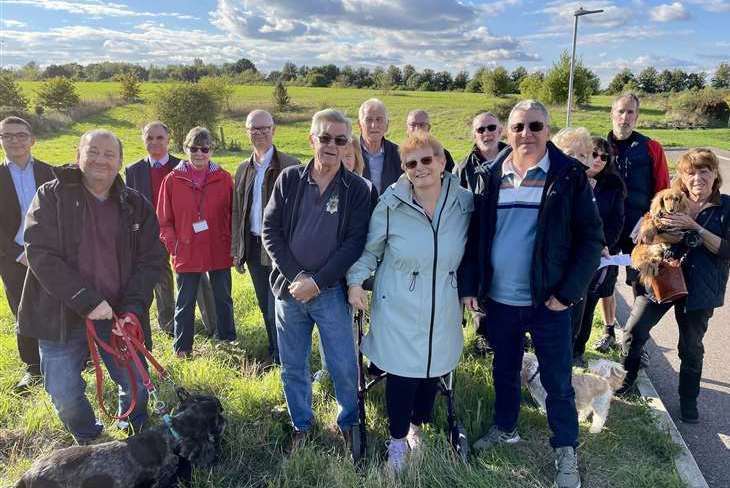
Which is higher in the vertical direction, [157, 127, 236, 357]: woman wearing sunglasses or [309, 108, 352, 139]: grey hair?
[309, 108, 352, 139]: grey hair

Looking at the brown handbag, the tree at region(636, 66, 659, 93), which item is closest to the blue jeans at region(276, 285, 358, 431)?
the brown handbag

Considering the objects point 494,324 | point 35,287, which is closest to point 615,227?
point 494,324

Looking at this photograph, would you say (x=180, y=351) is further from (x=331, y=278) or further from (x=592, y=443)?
(x=592, y=443)

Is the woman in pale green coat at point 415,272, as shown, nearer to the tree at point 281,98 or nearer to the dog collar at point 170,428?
the dog collar at point 170,428

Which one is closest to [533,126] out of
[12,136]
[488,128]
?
[488,128]

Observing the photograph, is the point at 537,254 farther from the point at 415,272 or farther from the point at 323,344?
the point at 323,344

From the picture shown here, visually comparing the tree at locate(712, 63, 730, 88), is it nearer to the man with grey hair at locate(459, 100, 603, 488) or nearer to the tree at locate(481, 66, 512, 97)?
the tree at locate(481, 66, 512, 97)

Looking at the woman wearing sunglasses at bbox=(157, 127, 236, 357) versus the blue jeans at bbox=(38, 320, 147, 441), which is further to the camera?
the woman wearing sunglasses at bbox=(157, 127, 236, 357)

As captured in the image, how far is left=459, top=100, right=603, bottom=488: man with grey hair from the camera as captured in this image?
2.84 meters

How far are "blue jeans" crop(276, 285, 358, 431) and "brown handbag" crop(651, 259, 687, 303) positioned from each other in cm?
245

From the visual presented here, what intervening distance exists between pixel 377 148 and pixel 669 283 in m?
2.75

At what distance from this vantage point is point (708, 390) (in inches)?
167

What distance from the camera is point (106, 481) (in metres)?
2.59

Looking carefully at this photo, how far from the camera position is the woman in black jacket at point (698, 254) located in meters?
3.65
